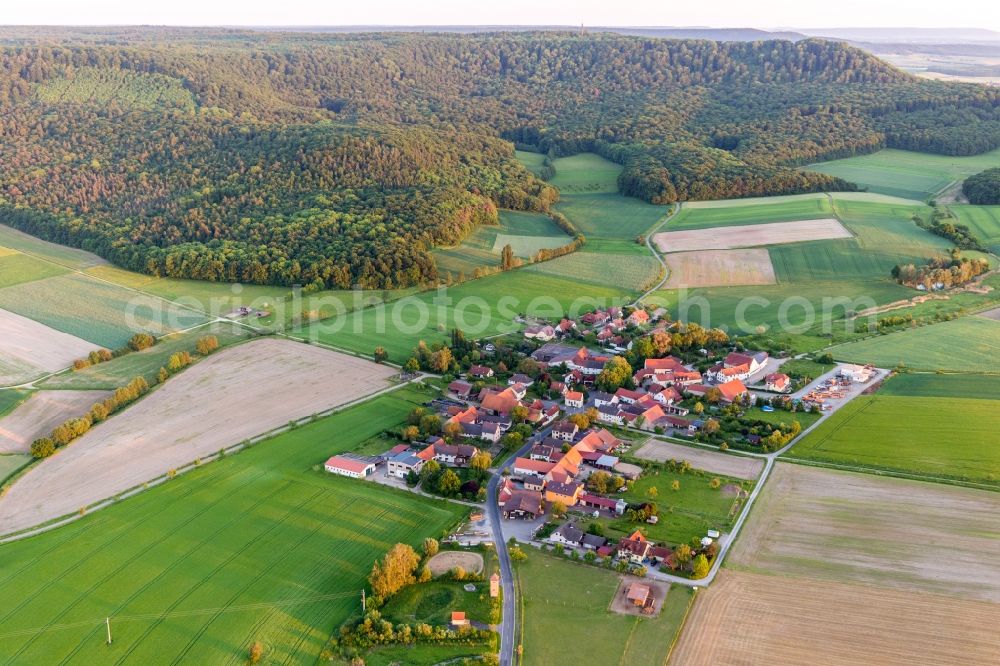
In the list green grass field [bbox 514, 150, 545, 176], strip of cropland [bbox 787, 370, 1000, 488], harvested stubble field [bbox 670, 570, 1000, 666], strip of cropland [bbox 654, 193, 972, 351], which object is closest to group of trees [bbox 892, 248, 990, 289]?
strip of cropland [bbox 654, 193, 972, 351]

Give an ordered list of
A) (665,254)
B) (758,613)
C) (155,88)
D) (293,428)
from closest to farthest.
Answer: (758,613) → (293,428) → (665,254) → (155,88)

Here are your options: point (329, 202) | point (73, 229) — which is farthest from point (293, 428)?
point (73, 229)

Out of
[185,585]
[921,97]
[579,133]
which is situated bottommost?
[185,585]

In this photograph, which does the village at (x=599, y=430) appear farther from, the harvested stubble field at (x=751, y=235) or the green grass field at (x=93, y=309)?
the green grass field at (x=93, y=309)

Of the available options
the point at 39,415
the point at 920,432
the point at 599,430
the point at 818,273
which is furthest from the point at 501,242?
the point at 920,432

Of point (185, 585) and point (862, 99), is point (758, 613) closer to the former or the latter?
point (185, 585)

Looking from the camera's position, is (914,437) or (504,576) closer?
(504,576)

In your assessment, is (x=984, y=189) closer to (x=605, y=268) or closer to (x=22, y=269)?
(x=605, y=268)
